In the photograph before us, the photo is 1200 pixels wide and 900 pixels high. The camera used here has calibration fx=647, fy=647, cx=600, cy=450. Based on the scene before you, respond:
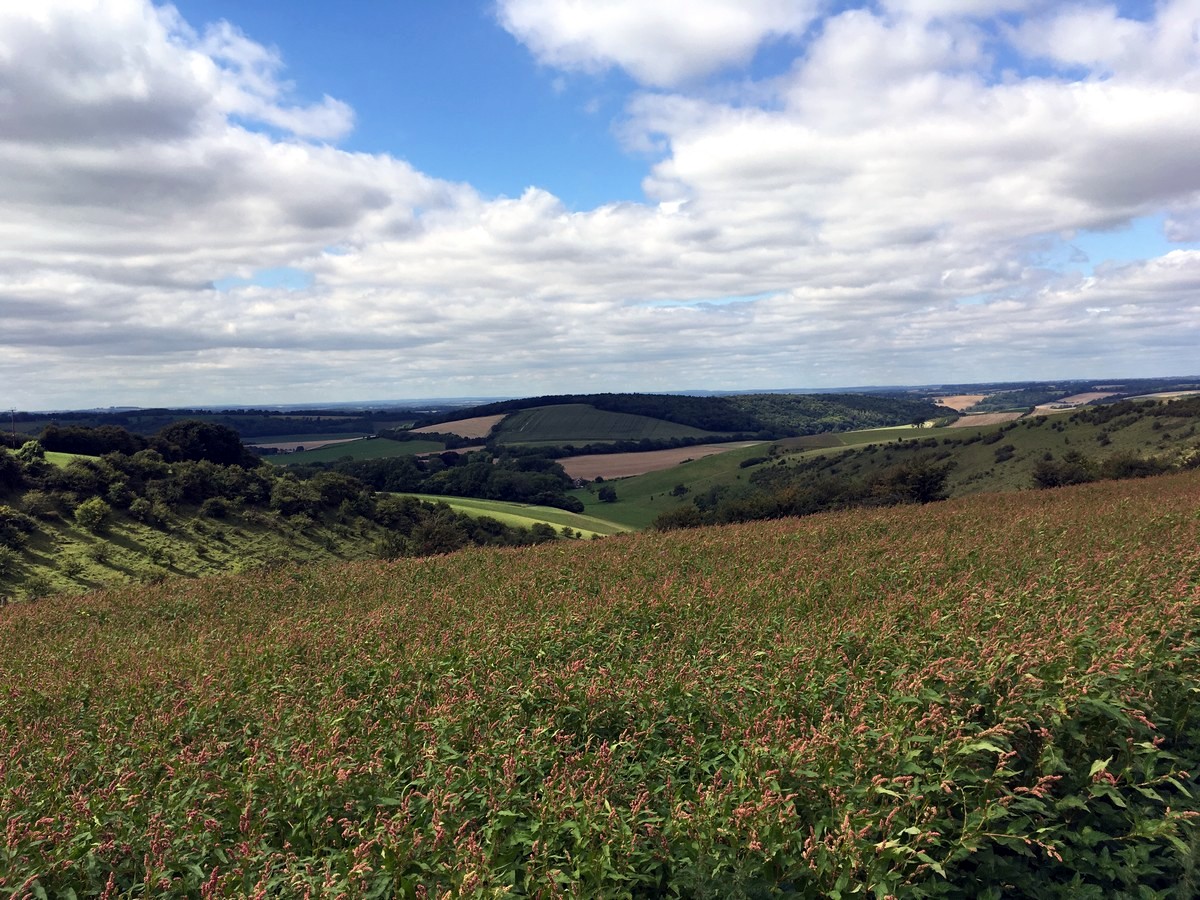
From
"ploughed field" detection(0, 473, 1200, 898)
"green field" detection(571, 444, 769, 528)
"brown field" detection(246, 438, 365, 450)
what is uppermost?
"ploughed field" detection(0, 473, 1200, 898)

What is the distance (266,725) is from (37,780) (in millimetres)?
1717

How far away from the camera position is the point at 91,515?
163ft

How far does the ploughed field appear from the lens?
4055 mm

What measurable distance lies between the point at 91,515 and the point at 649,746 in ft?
194

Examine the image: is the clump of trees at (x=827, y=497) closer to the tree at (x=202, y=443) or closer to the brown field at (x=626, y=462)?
the tree at (x=202, y=443)

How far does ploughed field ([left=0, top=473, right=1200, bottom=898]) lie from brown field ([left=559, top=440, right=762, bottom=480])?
134 meters

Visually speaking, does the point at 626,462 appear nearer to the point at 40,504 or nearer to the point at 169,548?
the point at 169,548

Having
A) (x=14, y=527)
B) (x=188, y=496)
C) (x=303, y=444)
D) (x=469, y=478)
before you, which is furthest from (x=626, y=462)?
(x=14, y=527)

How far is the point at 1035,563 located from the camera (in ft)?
34.7

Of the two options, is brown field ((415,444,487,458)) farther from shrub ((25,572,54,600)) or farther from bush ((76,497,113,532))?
shrub ((25,572,54,600))

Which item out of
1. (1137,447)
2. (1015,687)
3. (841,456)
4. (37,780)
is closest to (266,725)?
(37,780)

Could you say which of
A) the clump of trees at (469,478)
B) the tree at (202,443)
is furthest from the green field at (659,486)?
the tree at (202,443)

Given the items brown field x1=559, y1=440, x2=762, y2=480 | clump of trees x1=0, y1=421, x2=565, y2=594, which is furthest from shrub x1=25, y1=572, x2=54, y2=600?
brown field x1=559, y1=440, x2=762, y2=480

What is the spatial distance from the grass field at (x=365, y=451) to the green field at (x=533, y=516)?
5278 cm
